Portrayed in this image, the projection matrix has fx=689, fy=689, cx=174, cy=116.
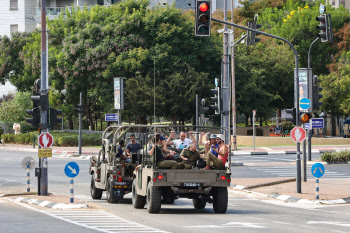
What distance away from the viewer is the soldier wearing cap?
17.4 metres

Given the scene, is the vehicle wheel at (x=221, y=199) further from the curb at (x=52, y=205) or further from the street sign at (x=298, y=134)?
the street sign at (x=298, y=134)

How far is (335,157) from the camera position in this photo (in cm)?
3656

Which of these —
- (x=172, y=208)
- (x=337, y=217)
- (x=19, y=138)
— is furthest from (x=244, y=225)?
(x=19, y=138)

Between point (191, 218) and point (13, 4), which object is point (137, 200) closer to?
point (191, 218)

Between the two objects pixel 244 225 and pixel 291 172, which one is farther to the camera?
pixel 291 172

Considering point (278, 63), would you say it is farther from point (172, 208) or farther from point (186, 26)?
point (172, 208)

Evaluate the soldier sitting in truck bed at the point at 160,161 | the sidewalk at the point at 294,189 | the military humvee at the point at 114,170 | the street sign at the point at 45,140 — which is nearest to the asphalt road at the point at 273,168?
the sidewalk at the point at 294,189

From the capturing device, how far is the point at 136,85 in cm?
5553

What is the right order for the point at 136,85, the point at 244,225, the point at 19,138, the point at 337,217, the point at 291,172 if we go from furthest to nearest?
the point at 19,138, the point at 136,85, the point at 291,172, the point at 337,217, the point at 244,225

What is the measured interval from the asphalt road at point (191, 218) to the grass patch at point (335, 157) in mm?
14702

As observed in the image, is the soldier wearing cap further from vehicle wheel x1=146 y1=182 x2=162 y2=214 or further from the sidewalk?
the sidewalk

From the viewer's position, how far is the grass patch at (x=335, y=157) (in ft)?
120

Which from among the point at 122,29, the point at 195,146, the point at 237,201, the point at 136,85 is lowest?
the point at 237,201

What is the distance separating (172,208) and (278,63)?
1919 inches
